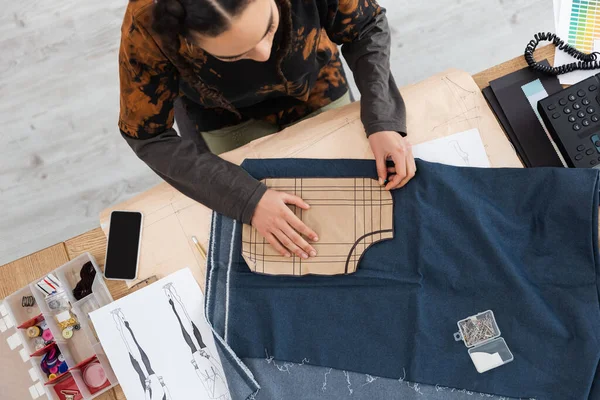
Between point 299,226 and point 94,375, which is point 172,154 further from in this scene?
point 94,375

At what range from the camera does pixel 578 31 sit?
97 centimetres

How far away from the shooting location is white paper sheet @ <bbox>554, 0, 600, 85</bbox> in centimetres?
93

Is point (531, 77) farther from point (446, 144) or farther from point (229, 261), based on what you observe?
point (229, 261)

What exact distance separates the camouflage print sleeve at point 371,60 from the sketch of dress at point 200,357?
0.49 m

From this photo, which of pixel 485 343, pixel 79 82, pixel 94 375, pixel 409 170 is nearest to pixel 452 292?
pixel 485 343

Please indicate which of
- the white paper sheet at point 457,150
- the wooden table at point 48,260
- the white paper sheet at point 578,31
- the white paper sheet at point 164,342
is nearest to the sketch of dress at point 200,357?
the white paper sheet at point 164,342

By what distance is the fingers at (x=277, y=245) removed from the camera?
0.81 m

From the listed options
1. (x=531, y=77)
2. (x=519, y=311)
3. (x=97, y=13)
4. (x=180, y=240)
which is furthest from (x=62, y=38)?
(x=519, y=311)

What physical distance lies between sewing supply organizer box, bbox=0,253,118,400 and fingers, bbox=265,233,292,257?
0.34 meters

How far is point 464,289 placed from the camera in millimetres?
781

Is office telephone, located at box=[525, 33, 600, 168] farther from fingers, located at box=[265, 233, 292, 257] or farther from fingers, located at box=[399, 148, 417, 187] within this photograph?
fingers, located at box=[265, 233, 292, 257]

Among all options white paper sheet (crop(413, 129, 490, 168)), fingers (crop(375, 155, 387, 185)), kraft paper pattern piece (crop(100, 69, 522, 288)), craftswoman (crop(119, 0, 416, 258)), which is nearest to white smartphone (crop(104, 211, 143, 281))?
kraft paper pattern piece (crop(100, 69, 522, 288))

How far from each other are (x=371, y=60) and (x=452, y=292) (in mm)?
473

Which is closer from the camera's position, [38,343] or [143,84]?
[143,84]
